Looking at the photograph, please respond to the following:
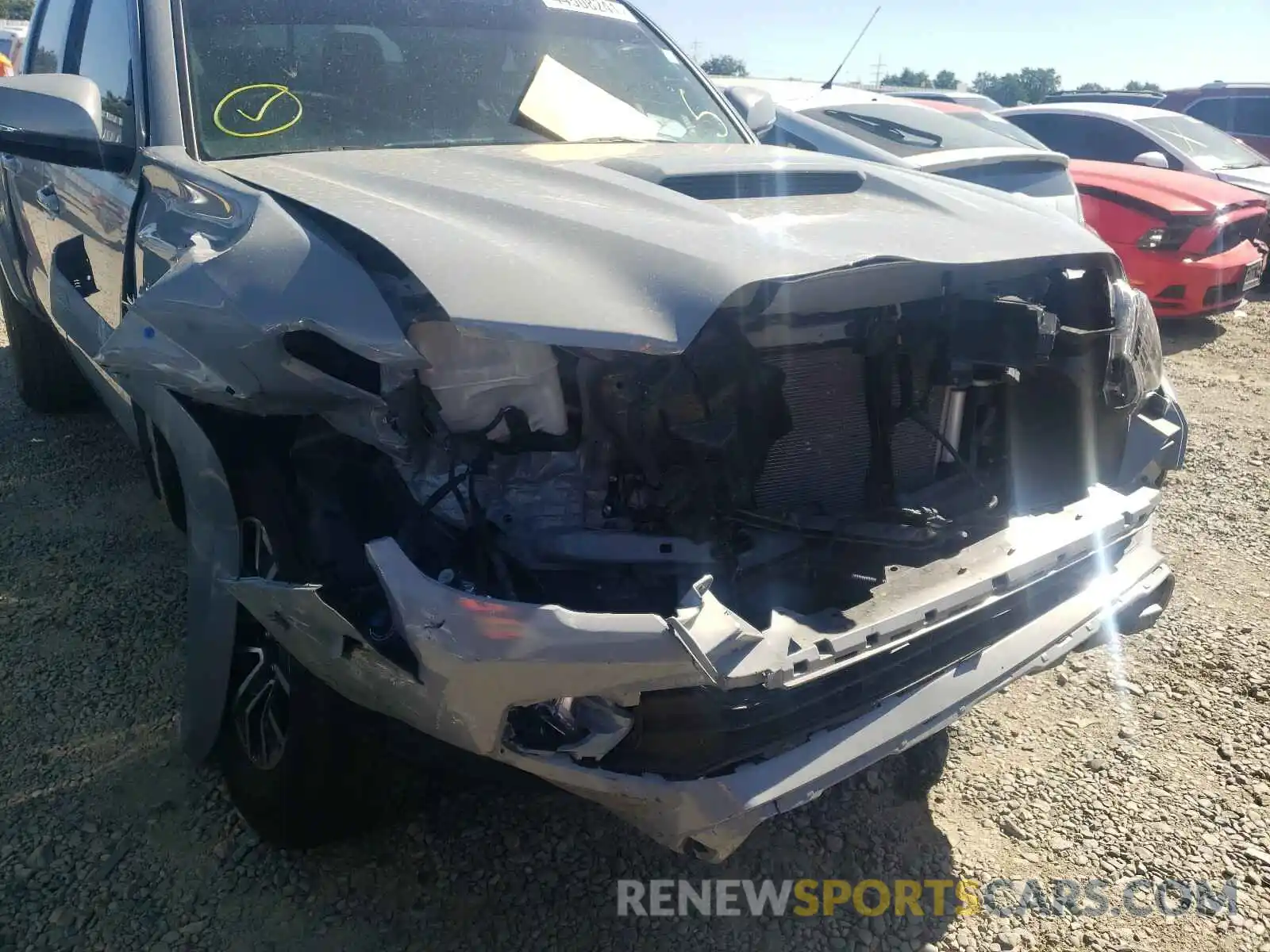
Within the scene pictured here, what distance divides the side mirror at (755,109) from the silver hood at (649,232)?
129 centimetres

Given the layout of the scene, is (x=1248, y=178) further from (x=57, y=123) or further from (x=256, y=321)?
(x=256, y=321)

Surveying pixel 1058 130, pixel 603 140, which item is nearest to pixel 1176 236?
pixel 1058 130

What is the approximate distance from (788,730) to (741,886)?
2.20 ft

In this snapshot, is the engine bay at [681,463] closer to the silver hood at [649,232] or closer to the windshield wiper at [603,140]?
the silver hood at [649,232]

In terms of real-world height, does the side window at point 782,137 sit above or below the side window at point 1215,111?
above

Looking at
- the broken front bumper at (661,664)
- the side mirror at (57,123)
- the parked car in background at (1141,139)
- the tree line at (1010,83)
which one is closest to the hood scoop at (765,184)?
the broken front bumper at (661,664)

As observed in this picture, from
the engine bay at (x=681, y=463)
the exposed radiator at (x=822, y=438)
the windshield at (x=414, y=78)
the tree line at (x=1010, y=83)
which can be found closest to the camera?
the engine bay at (x=681, y=463)

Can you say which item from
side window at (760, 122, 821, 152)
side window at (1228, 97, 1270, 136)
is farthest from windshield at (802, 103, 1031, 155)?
side window at (1228, 97, 1270, 136)

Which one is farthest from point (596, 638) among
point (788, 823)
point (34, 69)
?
Answer: point (34, 69)

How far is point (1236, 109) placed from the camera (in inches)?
422

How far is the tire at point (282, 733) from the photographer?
1936mm

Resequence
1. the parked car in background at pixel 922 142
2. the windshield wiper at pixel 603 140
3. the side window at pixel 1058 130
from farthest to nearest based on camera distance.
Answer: the side window at pixel 1058 130 → the parked car in background at pixel 922 142 → the windshield wiper at pixel 603 140

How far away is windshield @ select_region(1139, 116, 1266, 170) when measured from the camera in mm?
8438

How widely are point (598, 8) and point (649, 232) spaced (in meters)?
2.10
